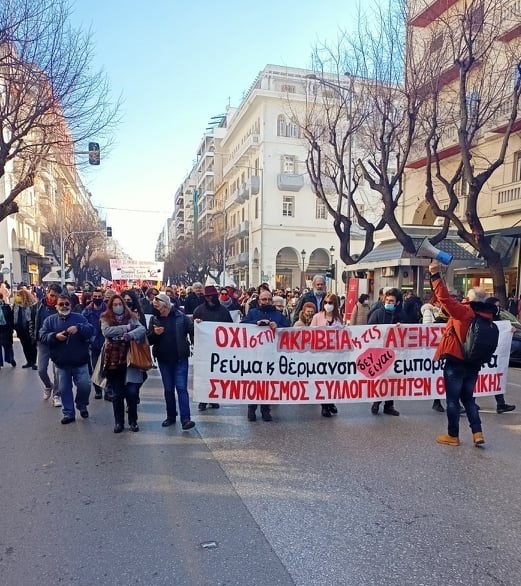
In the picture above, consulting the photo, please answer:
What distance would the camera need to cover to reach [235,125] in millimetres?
53969

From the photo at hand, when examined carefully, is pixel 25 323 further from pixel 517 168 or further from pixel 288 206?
pixel 288 206

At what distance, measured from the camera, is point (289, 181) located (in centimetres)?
4584

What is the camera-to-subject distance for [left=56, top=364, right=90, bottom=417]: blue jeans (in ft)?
19.5

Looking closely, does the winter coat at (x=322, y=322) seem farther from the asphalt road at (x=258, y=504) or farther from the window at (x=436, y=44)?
the window at (x=436, y=44)

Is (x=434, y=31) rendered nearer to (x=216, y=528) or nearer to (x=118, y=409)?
(x=118, y=409)

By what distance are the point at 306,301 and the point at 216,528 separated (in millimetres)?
4584

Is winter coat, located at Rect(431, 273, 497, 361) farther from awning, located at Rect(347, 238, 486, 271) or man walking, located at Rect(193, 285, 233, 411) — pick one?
awning, located at Rect(347, 238, 486, 271)

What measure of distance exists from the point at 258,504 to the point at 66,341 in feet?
11.6

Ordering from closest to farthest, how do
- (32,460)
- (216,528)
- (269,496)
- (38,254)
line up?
(216,528)
(269,496)
(32,460)
(38,254)

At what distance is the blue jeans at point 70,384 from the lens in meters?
5.95

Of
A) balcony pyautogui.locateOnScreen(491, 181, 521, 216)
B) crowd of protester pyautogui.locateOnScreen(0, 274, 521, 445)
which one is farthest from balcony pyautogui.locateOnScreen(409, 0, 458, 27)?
crowd of protester pyautogui.locateOnScreen(0, 274, 521, 445)

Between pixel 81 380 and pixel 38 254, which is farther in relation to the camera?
pixel 38 254

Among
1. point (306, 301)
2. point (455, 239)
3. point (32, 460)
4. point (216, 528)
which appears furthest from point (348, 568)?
point (455, 239)

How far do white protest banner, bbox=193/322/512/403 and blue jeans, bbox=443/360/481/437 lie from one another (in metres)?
1.28
